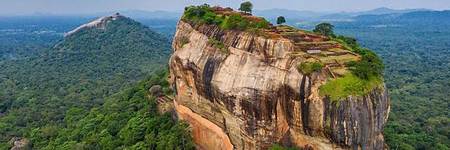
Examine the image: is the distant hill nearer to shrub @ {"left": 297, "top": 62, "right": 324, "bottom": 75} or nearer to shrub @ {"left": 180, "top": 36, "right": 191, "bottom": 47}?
shrub @ {"left": 180, "top": 36, "right": 191, "bottom": 47}

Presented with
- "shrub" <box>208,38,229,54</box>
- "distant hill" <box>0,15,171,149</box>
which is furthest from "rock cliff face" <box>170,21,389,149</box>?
"distant hill" <box>0,15,171,149</box>

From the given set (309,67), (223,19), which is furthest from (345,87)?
(223,19)

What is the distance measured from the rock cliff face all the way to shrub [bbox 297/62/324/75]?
0.25 meters

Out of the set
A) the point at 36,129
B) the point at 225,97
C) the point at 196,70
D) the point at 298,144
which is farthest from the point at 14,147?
the point at 298,144

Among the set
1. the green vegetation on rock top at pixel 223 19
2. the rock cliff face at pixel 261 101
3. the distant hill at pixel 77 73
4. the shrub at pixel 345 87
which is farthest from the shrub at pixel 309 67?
the distant hill at pixel 77 73

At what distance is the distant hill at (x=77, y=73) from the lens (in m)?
67.2

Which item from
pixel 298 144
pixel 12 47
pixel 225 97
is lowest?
pixel 12 47

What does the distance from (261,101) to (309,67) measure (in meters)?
3.82

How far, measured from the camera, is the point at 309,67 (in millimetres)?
27438

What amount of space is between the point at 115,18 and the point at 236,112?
120809mm

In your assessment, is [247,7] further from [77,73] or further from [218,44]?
[77,73]

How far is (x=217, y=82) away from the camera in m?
32.4

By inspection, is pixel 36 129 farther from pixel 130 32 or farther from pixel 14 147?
pixel 130 32

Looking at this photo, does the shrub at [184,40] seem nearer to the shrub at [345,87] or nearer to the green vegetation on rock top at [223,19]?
the green vegetation on rock top at [223,19]
